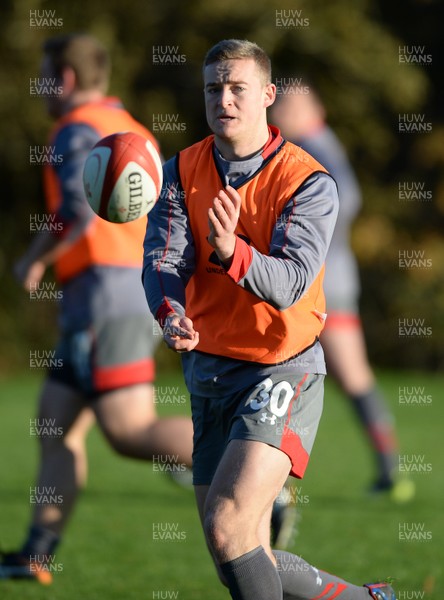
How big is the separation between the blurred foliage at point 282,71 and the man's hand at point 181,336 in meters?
11.3

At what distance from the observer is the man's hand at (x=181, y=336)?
126 inches

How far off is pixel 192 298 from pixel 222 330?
18 cm

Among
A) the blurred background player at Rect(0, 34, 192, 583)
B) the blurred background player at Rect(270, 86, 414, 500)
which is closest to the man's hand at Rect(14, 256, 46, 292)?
the blurred background player at Rect(0, 34, 192, 583)

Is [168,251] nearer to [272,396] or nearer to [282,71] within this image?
[272,396]

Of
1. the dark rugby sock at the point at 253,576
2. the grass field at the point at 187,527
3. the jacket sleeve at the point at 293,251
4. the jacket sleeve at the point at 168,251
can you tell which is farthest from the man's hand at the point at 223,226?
the grass field at the point at 187,527

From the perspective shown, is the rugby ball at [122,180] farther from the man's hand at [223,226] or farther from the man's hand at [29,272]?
the man's hand at [29,272]

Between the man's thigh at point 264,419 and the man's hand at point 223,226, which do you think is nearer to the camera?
the man's hand at point 223,226

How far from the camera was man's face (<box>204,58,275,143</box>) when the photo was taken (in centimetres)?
348

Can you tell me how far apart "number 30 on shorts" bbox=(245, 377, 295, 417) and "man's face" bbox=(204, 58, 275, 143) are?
812mm

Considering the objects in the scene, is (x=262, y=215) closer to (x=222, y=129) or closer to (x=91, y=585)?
(x=222, y=129)

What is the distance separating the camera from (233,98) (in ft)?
11.4

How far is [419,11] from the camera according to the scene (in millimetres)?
17188

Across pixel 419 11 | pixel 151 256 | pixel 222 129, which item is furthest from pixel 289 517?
pixel 419 11

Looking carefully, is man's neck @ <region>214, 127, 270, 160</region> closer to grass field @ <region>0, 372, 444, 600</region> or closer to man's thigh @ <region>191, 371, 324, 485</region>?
man's thigh @ <region>191, 371, 324, 485</region>
